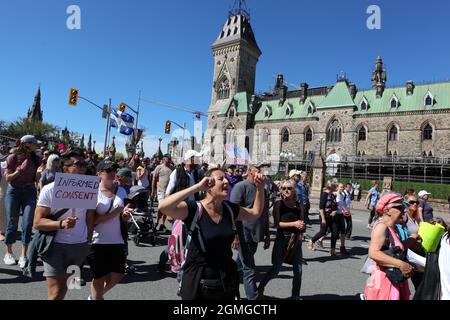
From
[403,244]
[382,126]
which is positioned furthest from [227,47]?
[403,244]

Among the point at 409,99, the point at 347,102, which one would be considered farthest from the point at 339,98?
the point at 409,99

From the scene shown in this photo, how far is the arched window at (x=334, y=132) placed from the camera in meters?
49.1

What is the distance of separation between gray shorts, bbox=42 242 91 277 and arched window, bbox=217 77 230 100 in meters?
62.0

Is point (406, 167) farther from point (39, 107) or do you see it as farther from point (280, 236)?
point (39, 107)

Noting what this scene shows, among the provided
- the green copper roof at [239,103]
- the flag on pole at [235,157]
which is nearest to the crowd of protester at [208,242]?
the flag on pole at [235,157]

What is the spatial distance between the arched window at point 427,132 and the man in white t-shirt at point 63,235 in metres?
47.0

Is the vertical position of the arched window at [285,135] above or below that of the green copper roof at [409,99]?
below

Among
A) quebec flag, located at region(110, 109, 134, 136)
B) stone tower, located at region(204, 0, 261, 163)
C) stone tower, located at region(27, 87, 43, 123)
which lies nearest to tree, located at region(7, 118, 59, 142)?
stone tower, located at region(27, 87, 43, 123)

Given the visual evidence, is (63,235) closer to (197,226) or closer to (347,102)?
(197,226)

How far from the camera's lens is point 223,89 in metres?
65.1

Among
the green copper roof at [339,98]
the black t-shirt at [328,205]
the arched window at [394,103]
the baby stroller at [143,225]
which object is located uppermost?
the green copper roof at [339,98]

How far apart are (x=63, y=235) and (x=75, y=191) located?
47 centimetres

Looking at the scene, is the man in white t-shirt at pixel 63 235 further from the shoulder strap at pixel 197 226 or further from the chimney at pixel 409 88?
the chimney at pixel 409 88

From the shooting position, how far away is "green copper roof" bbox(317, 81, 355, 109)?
4957 cm
